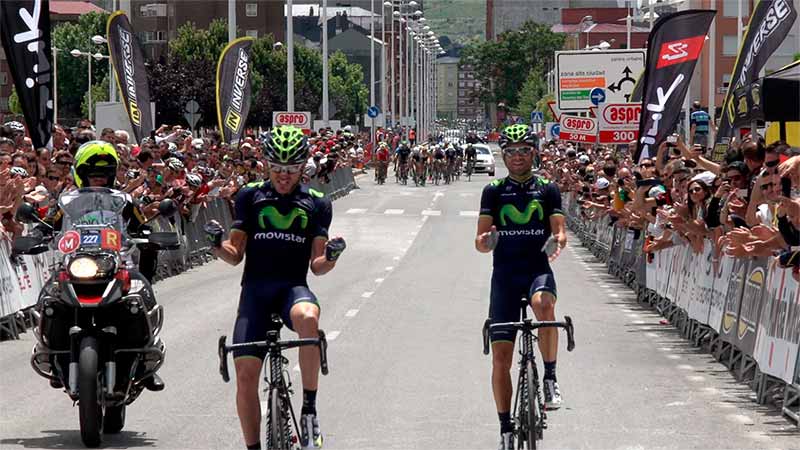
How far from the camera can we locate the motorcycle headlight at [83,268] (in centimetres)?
1025

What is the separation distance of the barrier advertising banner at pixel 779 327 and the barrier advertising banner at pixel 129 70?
17.9 m

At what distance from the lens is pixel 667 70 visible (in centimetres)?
2694

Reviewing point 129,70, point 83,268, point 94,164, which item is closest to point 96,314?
point 83,268

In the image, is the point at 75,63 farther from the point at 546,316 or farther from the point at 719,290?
the point at 546,316

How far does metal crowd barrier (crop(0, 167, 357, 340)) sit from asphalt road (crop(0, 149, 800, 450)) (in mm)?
485

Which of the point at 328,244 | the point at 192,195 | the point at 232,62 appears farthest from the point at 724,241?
the point at 232,62

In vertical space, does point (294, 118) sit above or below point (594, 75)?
below

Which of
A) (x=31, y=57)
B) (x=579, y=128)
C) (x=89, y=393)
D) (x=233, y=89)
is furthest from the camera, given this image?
(x=579, y=128)

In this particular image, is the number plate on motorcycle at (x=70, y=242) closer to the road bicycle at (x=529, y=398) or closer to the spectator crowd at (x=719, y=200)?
the road bicycle at (x=529, y=398)

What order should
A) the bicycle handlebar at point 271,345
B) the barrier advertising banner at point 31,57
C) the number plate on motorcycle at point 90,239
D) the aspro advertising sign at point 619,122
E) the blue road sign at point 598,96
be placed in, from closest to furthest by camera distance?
the bicycle handlebar at point 271,345, the number plate on motorcycle at point 90,239, the barrier advertising banner at point 31,57, the aspro advertising sign at point 619,122, the blue road sign at point 598,96

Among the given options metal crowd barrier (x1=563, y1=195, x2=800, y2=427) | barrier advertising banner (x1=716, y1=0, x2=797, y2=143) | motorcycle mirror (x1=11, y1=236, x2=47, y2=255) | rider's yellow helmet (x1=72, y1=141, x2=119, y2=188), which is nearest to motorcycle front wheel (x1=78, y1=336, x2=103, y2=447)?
motorcycle mirror (x1=11, y1=236, x2=47, y2=255)

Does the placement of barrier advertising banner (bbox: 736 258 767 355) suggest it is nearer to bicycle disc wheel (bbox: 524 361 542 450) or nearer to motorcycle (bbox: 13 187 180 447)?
bicycle disc wheel (bbox: 524 361 542 450)

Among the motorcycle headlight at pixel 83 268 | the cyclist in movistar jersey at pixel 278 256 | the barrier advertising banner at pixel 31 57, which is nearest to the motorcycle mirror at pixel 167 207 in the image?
the motorcycle headlight at pixel 83 268

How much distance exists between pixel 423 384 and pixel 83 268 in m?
4.17
